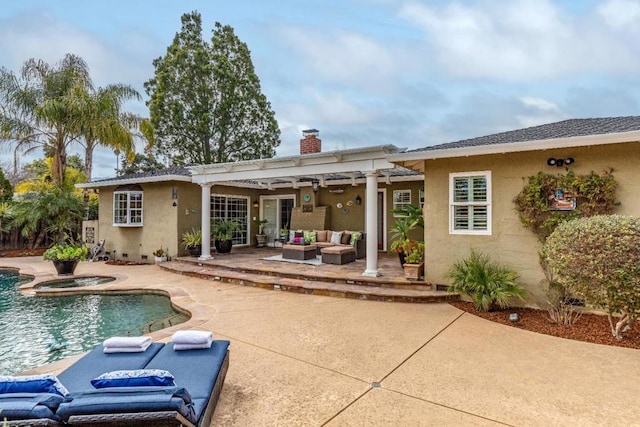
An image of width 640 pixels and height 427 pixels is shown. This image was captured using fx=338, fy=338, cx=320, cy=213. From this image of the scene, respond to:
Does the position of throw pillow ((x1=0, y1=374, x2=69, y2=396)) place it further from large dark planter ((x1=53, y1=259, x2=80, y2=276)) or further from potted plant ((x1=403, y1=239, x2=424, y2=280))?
large dark planter ((x1=53, y1=259, x2=80, y2=276))

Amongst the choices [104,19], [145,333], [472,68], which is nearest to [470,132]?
[472,68]

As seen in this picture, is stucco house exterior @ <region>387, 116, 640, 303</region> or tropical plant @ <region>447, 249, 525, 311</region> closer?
stucco house exterior @ <region>387, 116, 640, 303</region>

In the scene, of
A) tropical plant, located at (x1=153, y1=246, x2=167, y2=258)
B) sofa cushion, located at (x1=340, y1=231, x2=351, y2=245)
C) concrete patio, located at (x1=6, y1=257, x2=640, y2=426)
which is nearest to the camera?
concrete patio, located at (x1=6, y1=257, x2=640, y2=426)

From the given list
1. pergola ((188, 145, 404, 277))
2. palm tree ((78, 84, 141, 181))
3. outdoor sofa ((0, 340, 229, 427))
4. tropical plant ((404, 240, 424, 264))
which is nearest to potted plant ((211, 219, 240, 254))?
pergola ((188, 145, 404, 277))

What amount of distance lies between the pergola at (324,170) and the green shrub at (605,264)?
396 cm

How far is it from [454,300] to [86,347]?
21.4 ft

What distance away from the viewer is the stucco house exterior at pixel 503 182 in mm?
5738

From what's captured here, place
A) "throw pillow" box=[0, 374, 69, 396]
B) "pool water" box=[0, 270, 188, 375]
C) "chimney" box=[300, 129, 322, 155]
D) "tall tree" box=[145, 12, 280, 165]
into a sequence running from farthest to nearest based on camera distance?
"tall tree" box=[145, 12, 280, 165], "chimney" box=[300, 129, 322, 155], "pool water" box=[0, 270, 188, 375], "throw pillow" box=[0, 374, 69, 396]

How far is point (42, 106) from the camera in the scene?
12945 millimetres

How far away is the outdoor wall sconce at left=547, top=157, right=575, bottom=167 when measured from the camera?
19.9ft

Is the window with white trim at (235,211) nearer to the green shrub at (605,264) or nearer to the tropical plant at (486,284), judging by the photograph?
the tropical plant at (486,284)

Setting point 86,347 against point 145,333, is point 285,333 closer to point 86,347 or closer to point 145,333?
point 145,333

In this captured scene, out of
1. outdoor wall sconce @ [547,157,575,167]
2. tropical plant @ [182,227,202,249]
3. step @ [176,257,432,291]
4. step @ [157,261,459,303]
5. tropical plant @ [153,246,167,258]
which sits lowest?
step @ [157,261,459,303]

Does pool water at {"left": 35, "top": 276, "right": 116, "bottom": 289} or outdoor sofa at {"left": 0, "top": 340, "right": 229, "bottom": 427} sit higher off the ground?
outdoor sofa at {"left": 0, "top": 340, "right": 229, "bottom": 427}
